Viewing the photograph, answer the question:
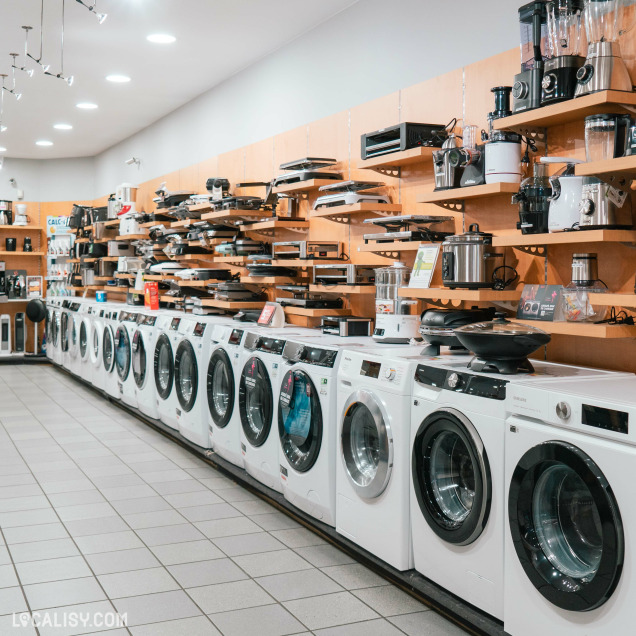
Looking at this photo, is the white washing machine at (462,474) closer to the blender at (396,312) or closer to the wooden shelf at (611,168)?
the wooden shelf at (611,168)

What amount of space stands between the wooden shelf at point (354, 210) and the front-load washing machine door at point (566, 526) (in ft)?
8.08

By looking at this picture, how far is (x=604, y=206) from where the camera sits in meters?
3.04

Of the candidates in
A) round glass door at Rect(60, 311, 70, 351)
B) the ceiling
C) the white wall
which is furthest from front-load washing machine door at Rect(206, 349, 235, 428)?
round glass door at Rect(60, 311, 70, 351)

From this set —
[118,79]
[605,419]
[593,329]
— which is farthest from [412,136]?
[118,79]

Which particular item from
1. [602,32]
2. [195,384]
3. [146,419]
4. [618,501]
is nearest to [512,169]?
[602,32]

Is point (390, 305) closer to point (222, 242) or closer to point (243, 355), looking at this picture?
point (243, 355)

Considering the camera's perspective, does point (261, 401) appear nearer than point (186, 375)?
Yes

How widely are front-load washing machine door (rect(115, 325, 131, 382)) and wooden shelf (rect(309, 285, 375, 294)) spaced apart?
3.10 metres

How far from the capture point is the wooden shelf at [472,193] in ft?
11.8

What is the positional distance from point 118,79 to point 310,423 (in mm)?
4962

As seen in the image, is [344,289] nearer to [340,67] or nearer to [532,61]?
[340,67]

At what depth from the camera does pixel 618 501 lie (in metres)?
2.22

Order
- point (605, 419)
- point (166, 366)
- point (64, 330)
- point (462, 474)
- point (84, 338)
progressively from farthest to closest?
point (64, 330), point (84, 338), point (166, 366), point (462, 474), point (605, 419)

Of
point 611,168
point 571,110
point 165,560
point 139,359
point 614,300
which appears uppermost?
point 571,110
